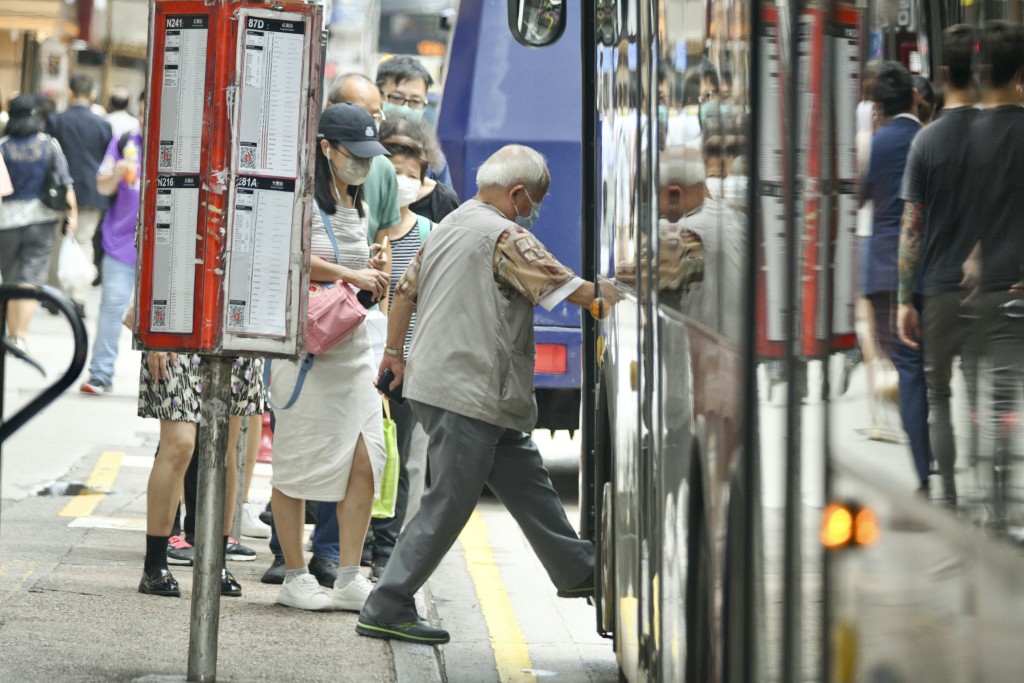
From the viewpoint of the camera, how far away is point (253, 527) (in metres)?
8.28

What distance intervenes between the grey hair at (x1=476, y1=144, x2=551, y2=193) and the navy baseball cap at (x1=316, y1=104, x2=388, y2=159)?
0.70 metres

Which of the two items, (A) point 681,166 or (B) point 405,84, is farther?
(B) point 405,84

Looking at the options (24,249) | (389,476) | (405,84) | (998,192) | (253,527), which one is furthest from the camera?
(24,249)

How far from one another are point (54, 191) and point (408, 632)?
808 cm

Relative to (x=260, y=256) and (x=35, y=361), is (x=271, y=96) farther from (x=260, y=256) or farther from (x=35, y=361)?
(x=35, y=361)

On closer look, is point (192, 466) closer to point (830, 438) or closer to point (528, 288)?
point (528, 288)

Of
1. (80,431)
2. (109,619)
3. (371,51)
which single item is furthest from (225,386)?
(371,51)

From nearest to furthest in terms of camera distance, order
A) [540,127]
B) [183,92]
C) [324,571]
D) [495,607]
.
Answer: [183,92] → [324,571] → [495,607] → [540,127]

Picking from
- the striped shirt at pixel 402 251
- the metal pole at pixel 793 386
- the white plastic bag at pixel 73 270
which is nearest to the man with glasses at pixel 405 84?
the striped shirt at pixel 402 251

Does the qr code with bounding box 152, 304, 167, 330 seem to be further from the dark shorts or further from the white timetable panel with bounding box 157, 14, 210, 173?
the dark shorts

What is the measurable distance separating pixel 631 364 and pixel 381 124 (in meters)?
3.57

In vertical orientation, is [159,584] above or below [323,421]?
below

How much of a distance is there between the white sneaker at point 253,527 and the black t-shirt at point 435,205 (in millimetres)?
1689

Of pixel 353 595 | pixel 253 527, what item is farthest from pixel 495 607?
pixel 253 527
